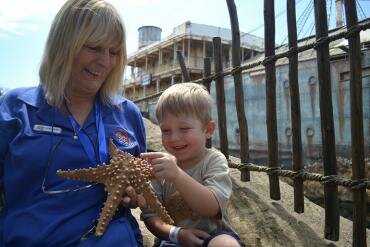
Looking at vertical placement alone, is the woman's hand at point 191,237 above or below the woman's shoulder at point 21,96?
below

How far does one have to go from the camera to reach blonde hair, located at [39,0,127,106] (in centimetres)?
225

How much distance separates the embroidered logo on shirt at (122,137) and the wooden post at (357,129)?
1.99m

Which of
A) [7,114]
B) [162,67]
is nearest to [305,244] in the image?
[7,114]

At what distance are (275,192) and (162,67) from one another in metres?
27.9

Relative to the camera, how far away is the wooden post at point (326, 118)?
12.0 feet

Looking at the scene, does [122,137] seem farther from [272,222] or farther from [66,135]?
[272,222]

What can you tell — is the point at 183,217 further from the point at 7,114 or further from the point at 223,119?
the point at 223,119

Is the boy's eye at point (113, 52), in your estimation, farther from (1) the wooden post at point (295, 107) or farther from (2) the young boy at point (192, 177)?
(1) the wooden post at point (295, 107)

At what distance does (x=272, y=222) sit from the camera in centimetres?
393

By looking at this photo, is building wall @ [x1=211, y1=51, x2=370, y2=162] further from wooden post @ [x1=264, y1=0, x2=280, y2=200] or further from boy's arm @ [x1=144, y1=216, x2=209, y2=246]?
boy's arm @ [x1=144, y1=216, x2=209, y2=246]

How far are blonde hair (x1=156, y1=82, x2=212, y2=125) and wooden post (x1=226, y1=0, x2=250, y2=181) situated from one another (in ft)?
7.82

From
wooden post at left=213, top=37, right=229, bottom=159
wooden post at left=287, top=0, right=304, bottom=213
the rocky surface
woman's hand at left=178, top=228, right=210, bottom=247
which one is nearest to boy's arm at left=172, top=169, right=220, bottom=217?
woman's hand at left=178, top=228, right=210, bottom=247

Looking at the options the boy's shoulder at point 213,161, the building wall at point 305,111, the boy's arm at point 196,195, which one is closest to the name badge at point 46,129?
the boy's arm at point 196,195

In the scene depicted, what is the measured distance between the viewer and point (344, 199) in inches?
377
